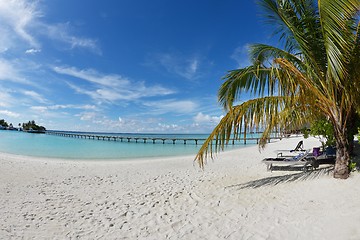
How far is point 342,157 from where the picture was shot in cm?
538

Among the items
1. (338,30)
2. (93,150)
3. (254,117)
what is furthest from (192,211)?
(93,150)

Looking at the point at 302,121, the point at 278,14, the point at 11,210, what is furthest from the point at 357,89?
the point at 11,210

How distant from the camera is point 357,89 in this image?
4.79 meters

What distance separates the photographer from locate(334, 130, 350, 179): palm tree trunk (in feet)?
17.4

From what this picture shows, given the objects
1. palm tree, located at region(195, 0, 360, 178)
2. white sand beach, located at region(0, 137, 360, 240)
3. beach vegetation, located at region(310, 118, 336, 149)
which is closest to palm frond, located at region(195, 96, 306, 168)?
palm tree, located at region(195, 0, 360, 178)

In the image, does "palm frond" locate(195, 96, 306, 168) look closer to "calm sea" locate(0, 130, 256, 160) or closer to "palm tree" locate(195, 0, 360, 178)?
"palm tree" locate(195, 0, 360, 178)

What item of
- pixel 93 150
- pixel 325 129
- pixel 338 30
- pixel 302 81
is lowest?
pixel 93 150

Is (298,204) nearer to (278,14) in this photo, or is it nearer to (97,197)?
(278,14)

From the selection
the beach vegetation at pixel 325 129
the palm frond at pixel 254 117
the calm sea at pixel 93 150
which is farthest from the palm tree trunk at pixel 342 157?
the calm sea at pixel 93 150

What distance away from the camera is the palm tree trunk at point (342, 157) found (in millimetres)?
5293

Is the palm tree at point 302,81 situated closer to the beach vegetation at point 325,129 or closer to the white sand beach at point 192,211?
the white sand beach at point 192,211

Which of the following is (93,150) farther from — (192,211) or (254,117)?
(254,117)

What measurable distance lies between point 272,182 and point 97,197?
5079 mm

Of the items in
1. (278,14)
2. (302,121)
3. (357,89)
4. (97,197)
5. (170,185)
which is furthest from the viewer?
(170,185)
